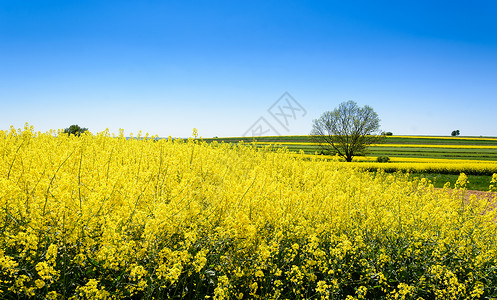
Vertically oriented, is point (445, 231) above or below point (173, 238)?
below

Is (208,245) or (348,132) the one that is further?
(348,132)

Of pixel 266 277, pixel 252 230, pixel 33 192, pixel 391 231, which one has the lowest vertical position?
pixel 266 277

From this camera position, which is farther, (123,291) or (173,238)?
(173,238)

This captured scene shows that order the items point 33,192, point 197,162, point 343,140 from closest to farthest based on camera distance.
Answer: point 33,192 < point 197,162 < point 343,140

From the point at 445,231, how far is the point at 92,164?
655 cm

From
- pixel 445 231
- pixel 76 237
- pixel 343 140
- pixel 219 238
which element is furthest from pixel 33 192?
pixel 343 140

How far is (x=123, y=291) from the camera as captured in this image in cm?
243

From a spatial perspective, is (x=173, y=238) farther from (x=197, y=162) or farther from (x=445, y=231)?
(x=445, y=231)

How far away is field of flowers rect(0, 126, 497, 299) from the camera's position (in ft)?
7.93

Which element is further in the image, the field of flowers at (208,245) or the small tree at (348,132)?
the small tree at (348,132)

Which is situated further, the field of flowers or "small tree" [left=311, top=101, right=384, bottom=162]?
"small tree" [left=311, top=101, right=384, bottom=162]

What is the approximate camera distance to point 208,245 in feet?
10.5

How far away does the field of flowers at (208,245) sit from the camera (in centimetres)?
242

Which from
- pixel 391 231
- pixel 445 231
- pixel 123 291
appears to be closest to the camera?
pixel 123 291
